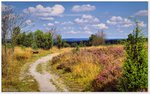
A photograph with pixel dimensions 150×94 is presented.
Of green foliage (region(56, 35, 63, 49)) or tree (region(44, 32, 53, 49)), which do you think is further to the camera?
tree (region(44, 32, 53, 49))

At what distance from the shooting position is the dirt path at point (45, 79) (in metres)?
10.1

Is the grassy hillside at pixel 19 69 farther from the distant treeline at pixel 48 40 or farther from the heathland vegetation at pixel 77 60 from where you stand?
the distant treeline at pixel 48 40

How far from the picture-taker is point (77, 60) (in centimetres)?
1049

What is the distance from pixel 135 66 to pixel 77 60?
4.04 ft

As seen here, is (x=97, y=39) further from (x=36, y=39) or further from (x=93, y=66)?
(x=36, y=39)

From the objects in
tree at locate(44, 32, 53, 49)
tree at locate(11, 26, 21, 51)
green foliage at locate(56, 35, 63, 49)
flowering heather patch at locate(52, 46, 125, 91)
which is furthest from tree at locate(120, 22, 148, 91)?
tree at locate(11, 26, 21, 51)

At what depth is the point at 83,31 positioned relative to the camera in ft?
33.4

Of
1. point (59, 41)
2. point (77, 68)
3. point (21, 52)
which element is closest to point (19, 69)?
point (21, 52)

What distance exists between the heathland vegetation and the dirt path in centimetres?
8

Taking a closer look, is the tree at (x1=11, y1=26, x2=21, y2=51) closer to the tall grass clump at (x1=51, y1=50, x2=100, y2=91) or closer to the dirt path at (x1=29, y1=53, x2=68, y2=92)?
the dirt path at (x1=29, y1=53, x2=68, y2=92)

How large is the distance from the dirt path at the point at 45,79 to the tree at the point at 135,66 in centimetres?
118

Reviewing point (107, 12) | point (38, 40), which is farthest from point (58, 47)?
point (107, 12)

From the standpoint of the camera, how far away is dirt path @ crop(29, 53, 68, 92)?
10055mm

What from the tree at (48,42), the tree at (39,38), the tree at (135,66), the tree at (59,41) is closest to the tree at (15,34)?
the tree at (39,38)
